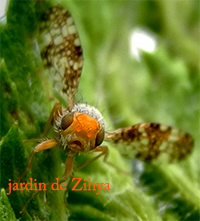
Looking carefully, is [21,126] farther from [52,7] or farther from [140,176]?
[140,176]

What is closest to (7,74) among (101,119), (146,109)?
(101,119)

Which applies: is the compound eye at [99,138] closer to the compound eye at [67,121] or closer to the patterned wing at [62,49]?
the compound eye at [67,121]

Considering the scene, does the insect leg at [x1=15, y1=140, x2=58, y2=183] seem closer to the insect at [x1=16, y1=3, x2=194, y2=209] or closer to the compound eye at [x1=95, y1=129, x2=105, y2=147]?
the insect at [x1=16, y1=3, x2=194, y2=209]

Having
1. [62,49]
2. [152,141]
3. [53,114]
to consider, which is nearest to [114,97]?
[152,141]

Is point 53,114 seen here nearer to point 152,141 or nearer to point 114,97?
point 152,141

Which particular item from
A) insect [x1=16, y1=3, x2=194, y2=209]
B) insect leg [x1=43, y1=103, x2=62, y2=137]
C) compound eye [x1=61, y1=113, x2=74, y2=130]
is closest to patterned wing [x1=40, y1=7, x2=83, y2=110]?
insect [x1=16, y1=3, x2=194, y2=209]

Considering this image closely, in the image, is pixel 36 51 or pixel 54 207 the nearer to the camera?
pixel 54 207

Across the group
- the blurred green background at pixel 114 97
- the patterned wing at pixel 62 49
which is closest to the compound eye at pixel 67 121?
the blurred green background at pixel 114 97
